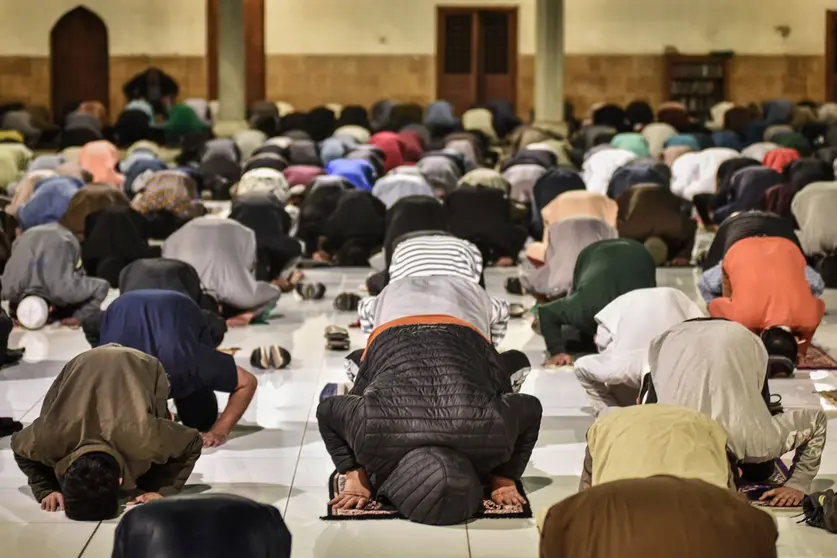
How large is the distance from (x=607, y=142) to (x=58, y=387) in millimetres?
12833

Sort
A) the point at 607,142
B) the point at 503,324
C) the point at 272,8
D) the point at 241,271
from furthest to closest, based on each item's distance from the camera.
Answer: the point at 272,8 < the point at 607,142 < the point at 241,271 < the point at 503,324

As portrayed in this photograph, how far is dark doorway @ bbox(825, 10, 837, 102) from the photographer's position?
82.7 feet

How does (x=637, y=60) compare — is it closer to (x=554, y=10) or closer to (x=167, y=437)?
(x=554, y=10)

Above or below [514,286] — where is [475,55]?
above

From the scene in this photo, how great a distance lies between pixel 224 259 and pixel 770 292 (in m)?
3.03

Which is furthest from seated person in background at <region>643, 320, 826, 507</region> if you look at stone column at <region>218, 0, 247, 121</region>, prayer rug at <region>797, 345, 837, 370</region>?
stone column at <region>218, 0, 247, 121</region>

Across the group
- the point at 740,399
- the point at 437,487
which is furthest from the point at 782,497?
the point at 437,487

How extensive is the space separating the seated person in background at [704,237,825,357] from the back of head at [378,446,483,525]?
2803 mm

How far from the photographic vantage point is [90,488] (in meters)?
4.83

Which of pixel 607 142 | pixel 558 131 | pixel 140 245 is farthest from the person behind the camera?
pixel 558 131

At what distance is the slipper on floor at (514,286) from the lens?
9.82 m

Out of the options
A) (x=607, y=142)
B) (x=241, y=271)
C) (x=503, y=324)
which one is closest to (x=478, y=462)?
(x=503, y=324)

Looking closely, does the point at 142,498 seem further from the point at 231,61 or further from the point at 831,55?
the point at 831,55

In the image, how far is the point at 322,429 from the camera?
506 cm
